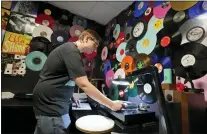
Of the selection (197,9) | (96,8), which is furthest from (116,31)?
(197,9)

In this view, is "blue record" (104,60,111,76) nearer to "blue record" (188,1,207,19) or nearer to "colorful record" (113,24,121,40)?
"colorful record" (113,24,121,40)

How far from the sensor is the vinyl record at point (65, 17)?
2.74 metres

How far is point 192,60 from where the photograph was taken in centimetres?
140

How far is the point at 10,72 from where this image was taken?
233cm

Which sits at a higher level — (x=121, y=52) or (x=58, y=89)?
(x=121, y=52)

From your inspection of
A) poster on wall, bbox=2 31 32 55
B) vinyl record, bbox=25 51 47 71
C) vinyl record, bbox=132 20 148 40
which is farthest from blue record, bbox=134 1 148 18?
poster on wall, bbox=2 31 32 55

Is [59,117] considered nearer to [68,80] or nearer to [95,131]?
[68,80]

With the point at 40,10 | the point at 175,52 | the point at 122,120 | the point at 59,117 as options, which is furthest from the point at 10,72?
the point at 175,52

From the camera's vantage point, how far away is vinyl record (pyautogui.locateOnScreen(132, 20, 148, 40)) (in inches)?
78.8

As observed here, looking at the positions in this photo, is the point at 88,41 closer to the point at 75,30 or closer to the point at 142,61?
the point at 142,61

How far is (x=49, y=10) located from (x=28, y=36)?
1.91 feet

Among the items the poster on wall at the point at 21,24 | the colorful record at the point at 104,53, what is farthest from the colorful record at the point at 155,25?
the poster on wall at the point at 21,24

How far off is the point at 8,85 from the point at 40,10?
51.2 inches

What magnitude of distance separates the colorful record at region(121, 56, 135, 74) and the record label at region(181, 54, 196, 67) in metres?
0.68
